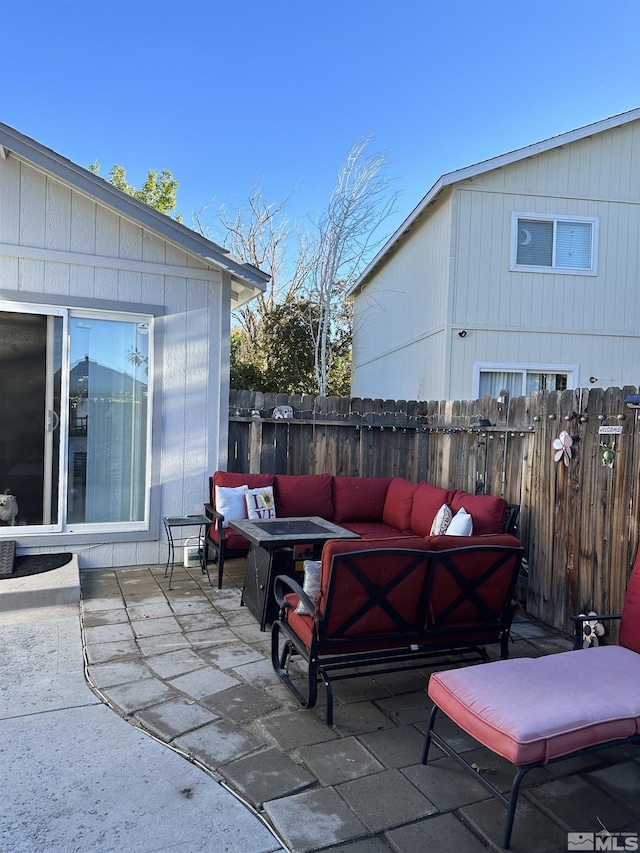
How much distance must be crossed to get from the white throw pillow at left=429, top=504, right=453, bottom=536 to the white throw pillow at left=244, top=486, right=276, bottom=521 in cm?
160

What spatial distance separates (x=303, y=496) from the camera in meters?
6.09

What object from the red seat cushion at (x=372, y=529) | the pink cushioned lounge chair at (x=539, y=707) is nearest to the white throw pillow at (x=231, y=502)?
the red seat cushion at (x=372, y=529)

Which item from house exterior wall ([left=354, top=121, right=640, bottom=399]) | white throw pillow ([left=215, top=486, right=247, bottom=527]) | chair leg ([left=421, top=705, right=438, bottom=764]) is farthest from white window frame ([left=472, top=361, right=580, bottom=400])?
chair leg ([left=421, top=705, right=438, bottom=764])

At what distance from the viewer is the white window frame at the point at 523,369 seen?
8.70m

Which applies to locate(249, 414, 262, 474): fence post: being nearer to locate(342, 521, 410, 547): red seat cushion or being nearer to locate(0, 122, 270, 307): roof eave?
locate(342, 521, 410, 547): red seat cushion

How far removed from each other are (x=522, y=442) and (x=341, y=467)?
8.09ft

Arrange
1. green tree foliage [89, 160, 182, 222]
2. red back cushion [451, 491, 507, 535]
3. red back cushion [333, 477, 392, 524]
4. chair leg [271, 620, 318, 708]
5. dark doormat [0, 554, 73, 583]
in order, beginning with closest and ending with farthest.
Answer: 1. chair leg [271, 620, 318, 708]
2. red back cushion [451, 491, 507, 535]
3. dark doormat [0, 554, 73, 583]
4. red back cushion [333, 477, 392, 524]
5. green tree foliage [89, 160, 182, 222]

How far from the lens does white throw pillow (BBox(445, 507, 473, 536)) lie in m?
4.51

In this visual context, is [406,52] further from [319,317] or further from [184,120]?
[184,120]

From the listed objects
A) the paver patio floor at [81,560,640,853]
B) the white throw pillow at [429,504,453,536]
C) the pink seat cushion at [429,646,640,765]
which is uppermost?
the white throw pillow at [429,504,453,536]

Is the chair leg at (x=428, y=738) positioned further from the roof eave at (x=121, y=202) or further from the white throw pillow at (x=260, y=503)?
Result: the roof eave at (x=121, y=202)

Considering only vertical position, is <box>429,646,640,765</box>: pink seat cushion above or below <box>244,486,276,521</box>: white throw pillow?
below

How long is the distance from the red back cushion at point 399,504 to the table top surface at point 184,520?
1876 mm

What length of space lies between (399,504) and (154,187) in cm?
1504
